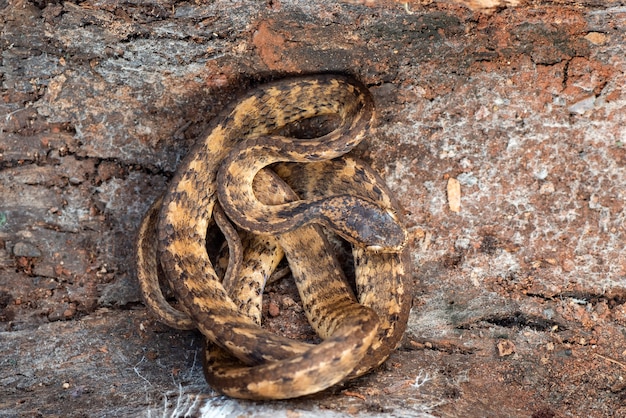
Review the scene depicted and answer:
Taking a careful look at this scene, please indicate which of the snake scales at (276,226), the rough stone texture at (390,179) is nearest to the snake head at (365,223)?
the snake scales at (276,226)

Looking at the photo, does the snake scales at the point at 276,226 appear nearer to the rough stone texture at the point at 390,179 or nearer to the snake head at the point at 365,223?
→ the snake head at the point at 365,223

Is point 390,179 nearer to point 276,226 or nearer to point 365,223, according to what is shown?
point 365,223

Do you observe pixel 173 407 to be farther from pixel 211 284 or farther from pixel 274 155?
pixel 274 155

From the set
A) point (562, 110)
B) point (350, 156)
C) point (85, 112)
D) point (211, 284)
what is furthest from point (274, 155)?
point (562, 110)

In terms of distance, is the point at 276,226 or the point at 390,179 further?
the point at 390,179

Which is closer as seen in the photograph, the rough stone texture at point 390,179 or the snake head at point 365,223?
the rough stone texture at point 390,179

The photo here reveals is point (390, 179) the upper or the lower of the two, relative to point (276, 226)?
upper

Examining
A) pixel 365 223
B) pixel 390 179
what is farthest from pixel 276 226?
pixel 390 179
